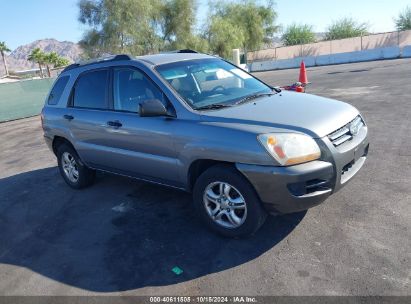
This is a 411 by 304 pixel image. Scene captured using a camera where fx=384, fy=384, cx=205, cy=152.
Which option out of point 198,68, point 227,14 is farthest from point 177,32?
point 198,68

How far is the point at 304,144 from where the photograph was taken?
3.42 metres

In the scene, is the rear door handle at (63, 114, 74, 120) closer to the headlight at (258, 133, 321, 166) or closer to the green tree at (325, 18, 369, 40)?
the headlight at (258, 133, 321, 166)

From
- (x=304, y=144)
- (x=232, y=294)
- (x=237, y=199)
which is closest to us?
(x=232, y=294)

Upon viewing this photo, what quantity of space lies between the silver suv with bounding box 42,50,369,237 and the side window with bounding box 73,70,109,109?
1 cm

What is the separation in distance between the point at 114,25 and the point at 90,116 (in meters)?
32.2

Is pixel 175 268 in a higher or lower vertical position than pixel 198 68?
lower

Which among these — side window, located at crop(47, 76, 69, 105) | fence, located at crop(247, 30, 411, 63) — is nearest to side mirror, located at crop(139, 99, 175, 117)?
side window, located at crop(47, 76, 69, 105)

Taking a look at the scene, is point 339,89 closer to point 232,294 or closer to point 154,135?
point 154,135

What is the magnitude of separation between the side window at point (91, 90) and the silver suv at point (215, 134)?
14mm

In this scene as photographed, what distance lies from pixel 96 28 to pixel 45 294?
3531 cm

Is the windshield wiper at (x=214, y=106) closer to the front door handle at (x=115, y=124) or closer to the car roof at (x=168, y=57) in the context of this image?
the car roof at (x=168, y=57)

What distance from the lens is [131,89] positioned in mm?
4719

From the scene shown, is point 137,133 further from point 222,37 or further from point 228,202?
point 222,37

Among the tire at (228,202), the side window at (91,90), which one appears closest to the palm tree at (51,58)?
the side window at (91,90)
